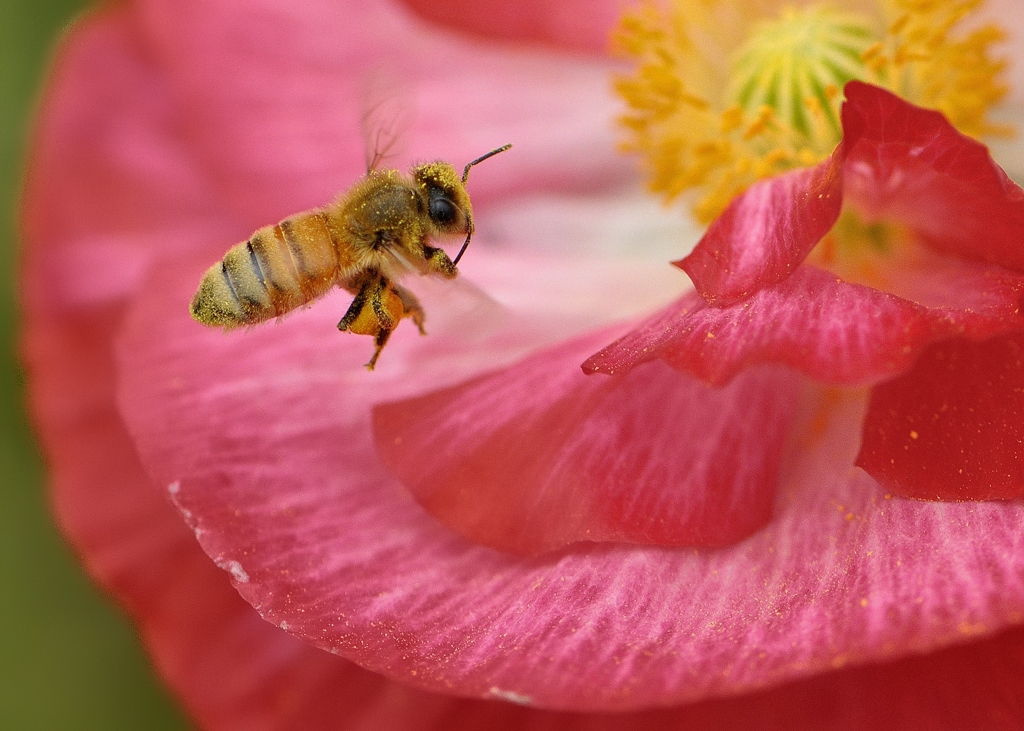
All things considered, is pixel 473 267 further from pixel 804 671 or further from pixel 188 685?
pixel 804 671

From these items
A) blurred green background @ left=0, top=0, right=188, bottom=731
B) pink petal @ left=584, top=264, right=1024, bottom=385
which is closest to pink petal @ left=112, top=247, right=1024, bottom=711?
pink petal @ left=584, top=264, right=1024, bottom=385

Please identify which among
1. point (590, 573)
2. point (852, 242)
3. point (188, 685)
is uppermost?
point (852, 242)

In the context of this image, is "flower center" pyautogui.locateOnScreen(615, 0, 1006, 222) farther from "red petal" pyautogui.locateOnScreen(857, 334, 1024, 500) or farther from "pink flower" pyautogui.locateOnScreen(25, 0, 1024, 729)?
"red petal" pyautogui.locateOnScreen(857, 334, 1024, 500)

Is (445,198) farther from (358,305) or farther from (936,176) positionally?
(936,176)

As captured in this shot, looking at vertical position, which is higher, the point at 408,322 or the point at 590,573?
the point at 408,322

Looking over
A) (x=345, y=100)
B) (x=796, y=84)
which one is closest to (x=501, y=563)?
(x=796, y=84)

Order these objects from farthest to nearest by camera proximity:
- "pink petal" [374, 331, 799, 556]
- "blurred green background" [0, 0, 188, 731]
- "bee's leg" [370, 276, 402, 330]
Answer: "blurred green background" [0, 0, 188, 731], "bee's leg" [370, 276, 402, 330], "pink petal" [374, 331, 799, 556]

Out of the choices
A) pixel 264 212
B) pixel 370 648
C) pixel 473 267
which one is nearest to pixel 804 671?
pixel 370 648

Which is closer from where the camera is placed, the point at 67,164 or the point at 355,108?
the point at 355,108
